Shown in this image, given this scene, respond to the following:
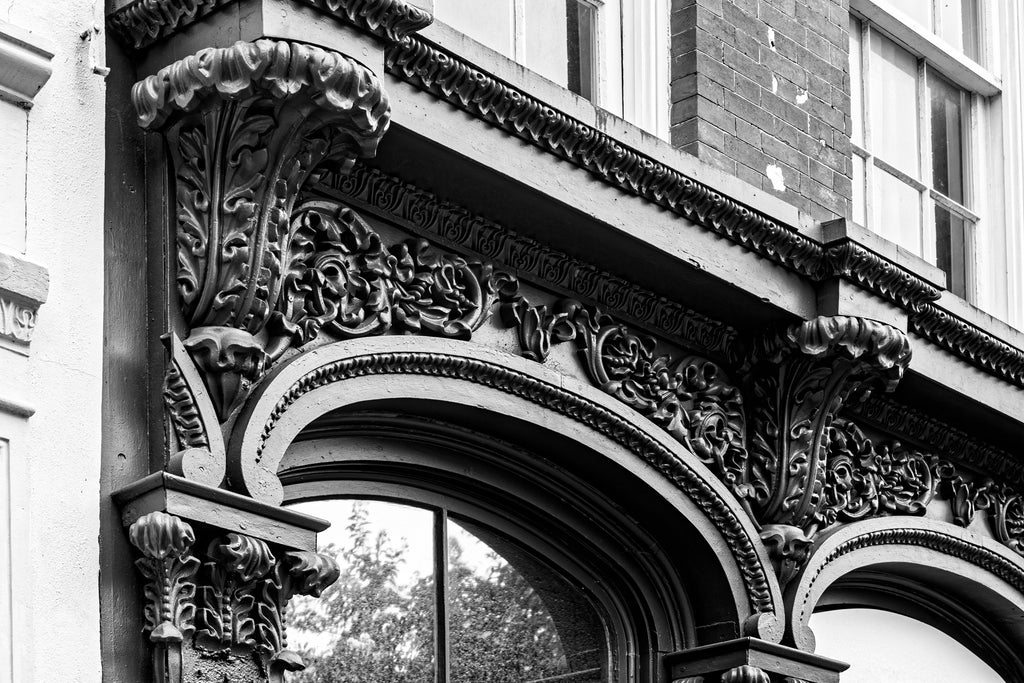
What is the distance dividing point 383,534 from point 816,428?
1.86 meters

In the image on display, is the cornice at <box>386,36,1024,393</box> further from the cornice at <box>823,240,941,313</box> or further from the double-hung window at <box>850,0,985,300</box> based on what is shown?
the double-hung window at <box>850,0,985,300</box>

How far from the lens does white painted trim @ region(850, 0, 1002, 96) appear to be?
330 inches

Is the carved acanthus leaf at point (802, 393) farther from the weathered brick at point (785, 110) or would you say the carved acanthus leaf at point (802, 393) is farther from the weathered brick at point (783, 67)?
the weathered brick at point (783, 67)

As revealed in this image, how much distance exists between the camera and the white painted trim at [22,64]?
4828 millimetres

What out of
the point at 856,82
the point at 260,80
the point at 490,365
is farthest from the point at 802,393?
the point at 260,80

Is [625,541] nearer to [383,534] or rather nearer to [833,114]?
[383,534]

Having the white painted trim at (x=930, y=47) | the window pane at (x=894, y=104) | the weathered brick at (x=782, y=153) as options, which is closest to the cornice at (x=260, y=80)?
the weathered brick at (x=782, y=153)

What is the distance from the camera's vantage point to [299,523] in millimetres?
5000

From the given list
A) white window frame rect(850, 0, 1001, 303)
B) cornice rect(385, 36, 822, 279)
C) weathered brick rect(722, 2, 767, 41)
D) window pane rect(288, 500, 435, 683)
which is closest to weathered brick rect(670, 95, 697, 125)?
weathered brick rect(722, 2, 767, 41)

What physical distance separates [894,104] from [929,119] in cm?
30


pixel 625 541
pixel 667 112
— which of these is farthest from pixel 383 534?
pixel 667 112

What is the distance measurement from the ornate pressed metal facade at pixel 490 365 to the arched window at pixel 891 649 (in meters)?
0.08

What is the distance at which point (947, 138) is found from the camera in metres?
8.83

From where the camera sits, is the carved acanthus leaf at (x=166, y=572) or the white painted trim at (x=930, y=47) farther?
the white painted trim at (x=930, y=47)
